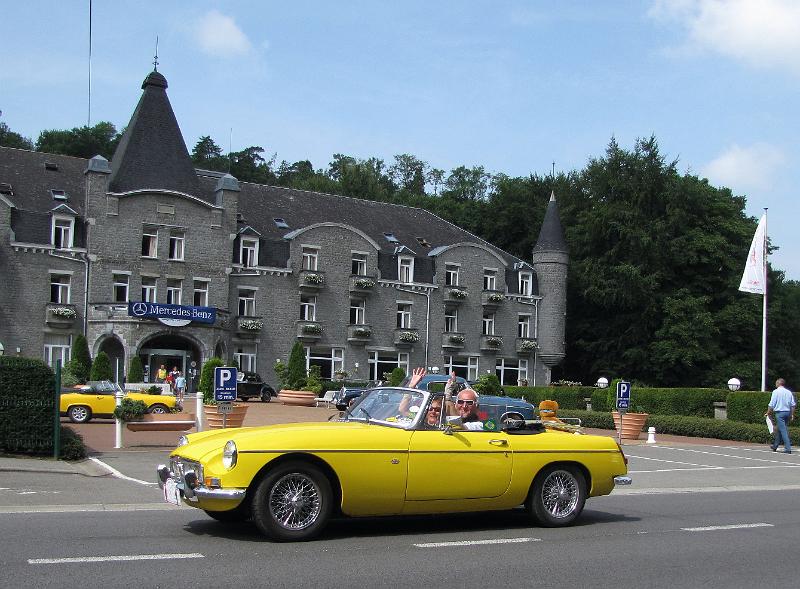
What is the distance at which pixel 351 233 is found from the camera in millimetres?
60156

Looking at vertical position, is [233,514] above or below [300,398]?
above

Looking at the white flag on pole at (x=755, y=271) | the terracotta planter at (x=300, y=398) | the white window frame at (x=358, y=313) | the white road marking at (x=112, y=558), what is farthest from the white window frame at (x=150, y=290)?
the white road marking at (x=112, y=558)

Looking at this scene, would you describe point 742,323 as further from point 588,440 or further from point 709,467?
point 588,440

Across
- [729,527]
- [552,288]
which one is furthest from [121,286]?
[729,527]

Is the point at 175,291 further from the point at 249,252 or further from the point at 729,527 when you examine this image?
the point at 729,527

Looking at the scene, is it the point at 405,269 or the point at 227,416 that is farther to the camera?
the point at 405,269

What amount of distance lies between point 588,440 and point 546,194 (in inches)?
2764

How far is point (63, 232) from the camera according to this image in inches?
2009

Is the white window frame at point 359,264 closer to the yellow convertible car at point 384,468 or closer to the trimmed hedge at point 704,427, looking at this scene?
the trimmed hedge at point 704,427

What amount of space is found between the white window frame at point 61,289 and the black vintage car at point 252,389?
10701 millimetres

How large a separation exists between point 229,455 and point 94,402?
22.1 meters

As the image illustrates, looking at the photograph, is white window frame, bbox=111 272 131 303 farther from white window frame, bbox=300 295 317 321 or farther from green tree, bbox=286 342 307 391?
white window frame, bbox=300 295 317 321

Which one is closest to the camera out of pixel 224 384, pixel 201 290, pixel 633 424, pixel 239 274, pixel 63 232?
A: pixel 224 384

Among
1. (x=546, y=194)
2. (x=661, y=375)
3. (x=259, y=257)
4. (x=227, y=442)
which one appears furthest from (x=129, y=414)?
(x=546, y=194)
